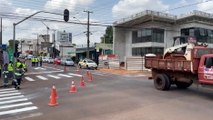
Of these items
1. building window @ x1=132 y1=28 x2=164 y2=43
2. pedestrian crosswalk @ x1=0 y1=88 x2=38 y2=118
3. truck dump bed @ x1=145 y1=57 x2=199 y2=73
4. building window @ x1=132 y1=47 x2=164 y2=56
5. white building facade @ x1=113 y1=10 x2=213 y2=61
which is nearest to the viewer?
pedestrian crosswalk @ x1=0 y1=88 x2=38 y2=118

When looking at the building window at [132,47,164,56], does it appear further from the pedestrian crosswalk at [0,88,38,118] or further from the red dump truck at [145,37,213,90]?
the pedestrian crosswalk at [0,88,38,118]

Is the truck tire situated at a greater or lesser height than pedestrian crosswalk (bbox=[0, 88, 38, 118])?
greater

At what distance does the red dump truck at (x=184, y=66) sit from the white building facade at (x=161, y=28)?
90.4 feet

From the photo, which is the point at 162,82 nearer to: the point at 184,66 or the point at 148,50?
the point at 184,66

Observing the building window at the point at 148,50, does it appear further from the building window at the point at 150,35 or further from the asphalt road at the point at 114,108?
the asphalt road at the point at 114,108

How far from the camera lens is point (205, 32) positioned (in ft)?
154

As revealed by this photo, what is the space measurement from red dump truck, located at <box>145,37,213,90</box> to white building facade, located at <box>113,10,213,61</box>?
90.4ft

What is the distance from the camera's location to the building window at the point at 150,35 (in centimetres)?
4478

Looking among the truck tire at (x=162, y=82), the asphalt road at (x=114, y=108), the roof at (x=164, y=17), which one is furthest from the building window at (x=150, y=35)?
the asphalt road at (x=114, y=108)

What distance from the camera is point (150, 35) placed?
1770 inches

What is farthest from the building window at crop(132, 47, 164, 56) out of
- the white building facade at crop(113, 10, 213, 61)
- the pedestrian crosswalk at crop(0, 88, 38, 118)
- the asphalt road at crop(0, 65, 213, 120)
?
the pedestrian crosswalk at crop(0, 88, 38, 118)

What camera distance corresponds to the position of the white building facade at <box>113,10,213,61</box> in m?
44.3

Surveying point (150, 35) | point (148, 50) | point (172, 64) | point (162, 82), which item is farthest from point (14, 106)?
point (148, 50)

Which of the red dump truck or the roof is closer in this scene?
the red dump truck
